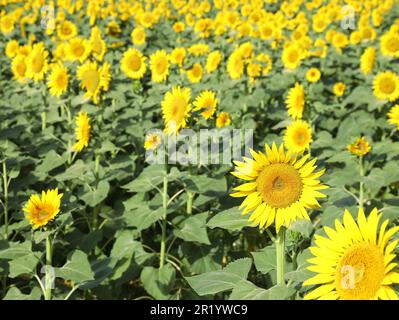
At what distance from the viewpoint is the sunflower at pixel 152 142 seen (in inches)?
146

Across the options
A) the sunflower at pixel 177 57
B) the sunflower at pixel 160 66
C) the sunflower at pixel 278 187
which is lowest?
the sunflower at pixel 278 187

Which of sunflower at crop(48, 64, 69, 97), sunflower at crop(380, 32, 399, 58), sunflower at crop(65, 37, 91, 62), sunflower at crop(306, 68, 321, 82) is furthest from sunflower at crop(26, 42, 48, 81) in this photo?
sunflower at crop(380, 32, 399, 58)

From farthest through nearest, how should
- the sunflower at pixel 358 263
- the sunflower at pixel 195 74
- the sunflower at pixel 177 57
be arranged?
the sunflower at pixel 177 57, the sunflower at pixel 195 74, the sunflower at pixel 358 263

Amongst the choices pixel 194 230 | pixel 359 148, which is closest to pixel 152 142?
pixel 194 230

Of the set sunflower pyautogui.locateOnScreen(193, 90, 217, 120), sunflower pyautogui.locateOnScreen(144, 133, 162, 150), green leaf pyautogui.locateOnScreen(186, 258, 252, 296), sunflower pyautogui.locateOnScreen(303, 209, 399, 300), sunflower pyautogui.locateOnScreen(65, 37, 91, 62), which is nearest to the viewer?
sunflower pyautogui.locateOnScreen(303, 209, 399, 300)

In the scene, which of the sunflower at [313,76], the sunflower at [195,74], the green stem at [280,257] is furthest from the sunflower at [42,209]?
the sunflower at [313,76]

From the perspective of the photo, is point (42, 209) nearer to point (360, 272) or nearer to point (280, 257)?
point (280, 257)

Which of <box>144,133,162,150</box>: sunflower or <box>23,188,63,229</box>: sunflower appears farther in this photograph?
<box>144,133,162,150</box>: sunflower

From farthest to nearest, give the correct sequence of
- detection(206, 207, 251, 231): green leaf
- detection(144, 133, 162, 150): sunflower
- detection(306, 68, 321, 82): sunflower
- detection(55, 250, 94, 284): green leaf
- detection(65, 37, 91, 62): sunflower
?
1. detection(306, 68, 321, 82): sunflower
2. detection(65, 37, 91, 62): sunflower
3. detection(144, 133, 162, 150): sunflower
4. detection(55, 250, 94, 284): green leaf
5. detection(206, 207, 251, 231): green leaf

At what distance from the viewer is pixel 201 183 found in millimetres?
3756

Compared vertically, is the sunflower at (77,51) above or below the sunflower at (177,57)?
below

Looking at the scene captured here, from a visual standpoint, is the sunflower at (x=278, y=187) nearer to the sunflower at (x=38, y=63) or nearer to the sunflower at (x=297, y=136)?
the sunflower at (x=297, y=136)

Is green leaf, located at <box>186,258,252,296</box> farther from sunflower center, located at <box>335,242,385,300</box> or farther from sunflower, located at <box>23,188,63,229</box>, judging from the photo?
sunflower, located at <box>23,188,63,229</box>

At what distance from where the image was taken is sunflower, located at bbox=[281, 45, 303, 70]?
7.67 meters
